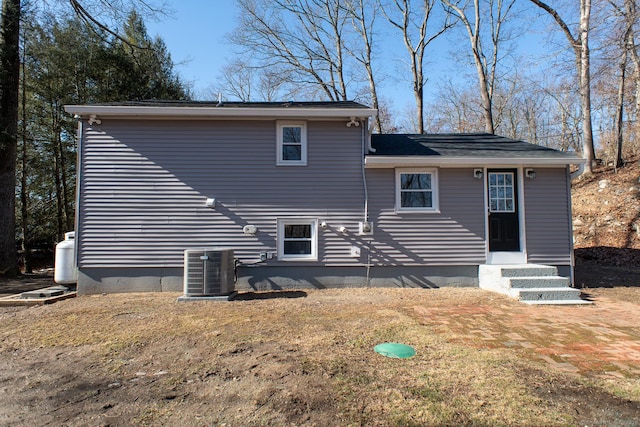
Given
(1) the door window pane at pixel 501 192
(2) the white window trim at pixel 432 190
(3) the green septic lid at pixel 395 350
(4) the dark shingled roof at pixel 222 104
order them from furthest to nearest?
(4) the dark shingled roof at pixel 222 104, (1) the door window pane at pixel 501 192, (2) the white window trim at pixel 432 190, (3) the green septic lid at pixel 395 350

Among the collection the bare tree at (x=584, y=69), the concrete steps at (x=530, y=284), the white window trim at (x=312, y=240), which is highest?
the bare tree at (x=584, y=69)

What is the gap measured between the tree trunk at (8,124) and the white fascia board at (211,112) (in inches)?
179

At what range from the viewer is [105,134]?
7742 mm

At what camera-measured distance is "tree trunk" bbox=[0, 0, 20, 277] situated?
10.2 m

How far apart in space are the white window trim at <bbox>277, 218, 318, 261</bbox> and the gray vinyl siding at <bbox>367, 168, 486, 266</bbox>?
1.26 meters

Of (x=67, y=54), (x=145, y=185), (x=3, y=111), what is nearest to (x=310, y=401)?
(x=145, y=185)

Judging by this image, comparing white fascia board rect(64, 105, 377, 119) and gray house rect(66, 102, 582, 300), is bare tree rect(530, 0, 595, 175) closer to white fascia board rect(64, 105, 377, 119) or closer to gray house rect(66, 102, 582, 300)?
gray house rect(66, 102, 582, 300)

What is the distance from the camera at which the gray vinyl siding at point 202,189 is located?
7637 millimetres

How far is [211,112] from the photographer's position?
7.61m

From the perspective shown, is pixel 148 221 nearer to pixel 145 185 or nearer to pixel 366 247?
pixel 145 185

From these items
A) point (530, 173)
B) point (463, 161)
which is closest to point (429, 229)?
point (463, 161)

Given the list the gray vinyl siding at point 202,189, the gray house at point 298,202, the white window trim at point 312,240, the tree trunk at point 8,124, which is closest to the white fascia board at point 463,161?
the gray house at point 298,202

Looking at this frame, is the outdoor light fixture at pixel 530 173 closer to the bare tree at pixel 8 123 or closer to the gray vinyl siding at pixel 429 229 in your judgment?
the gray vinyl siding at pixel 429 229

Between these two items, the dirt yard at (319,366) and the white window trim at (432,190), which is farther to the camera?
the white window trim at (432,190)
